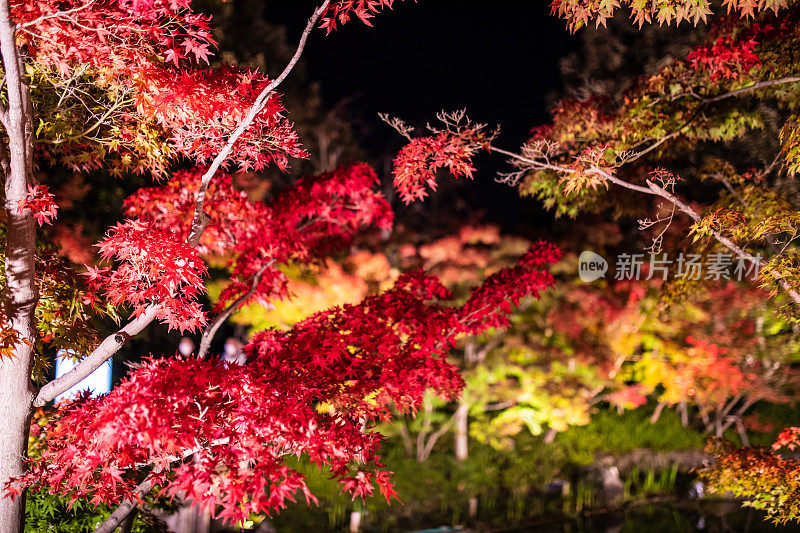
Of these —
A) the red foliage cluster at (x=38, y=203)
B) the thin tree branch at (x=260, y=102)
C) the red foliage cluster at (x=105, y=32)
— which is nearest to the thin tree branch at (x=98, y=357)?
the thin tree branch at (x=260, y=102)

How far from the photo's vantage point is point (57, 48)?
2605 millimetres

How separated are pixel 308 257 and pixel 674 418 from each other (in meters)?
8.50

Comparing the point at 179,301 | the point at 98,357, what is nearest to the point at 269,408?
the point at 179,301

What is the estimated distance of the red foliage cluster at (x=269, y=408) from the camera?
2.26 m

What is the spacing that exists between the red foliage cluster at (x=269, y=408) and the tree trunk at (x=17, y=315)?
16 centimetres

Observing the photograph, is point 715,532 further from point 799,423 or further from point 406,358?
point 406,358

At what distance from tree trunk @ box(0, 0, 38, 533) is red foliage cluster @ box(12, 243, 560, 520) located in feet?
0.53

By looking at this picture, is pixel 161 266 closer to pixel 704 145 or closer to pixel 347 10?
pixel 347 10

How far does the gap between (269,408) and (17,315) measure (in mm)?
1400

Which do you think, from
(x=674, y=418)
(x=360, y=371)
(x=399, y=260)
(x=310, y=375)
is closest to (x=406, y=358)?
(x=360, y=371)

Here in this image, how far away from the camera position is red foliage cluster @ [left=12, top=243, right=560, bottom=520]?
2256mm

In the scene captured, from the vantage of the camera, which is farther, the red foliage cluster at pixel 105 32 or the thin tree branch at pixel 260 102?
the thin tree branch at pixel 260 102

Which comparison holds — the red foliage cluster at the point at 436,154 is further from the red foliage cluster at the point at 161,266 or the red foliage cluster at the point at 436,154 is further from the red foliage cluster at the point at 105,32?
the red foliage cluster at the point at 161,266

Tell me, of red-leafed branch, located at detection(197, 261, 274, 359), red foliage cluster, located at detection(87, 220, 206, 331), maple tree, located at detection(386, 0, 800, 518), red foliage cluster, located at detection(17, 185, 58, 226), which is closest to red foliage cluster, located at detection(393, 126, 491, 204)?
maple tree, located at detection(386, 0, 800, 518)
